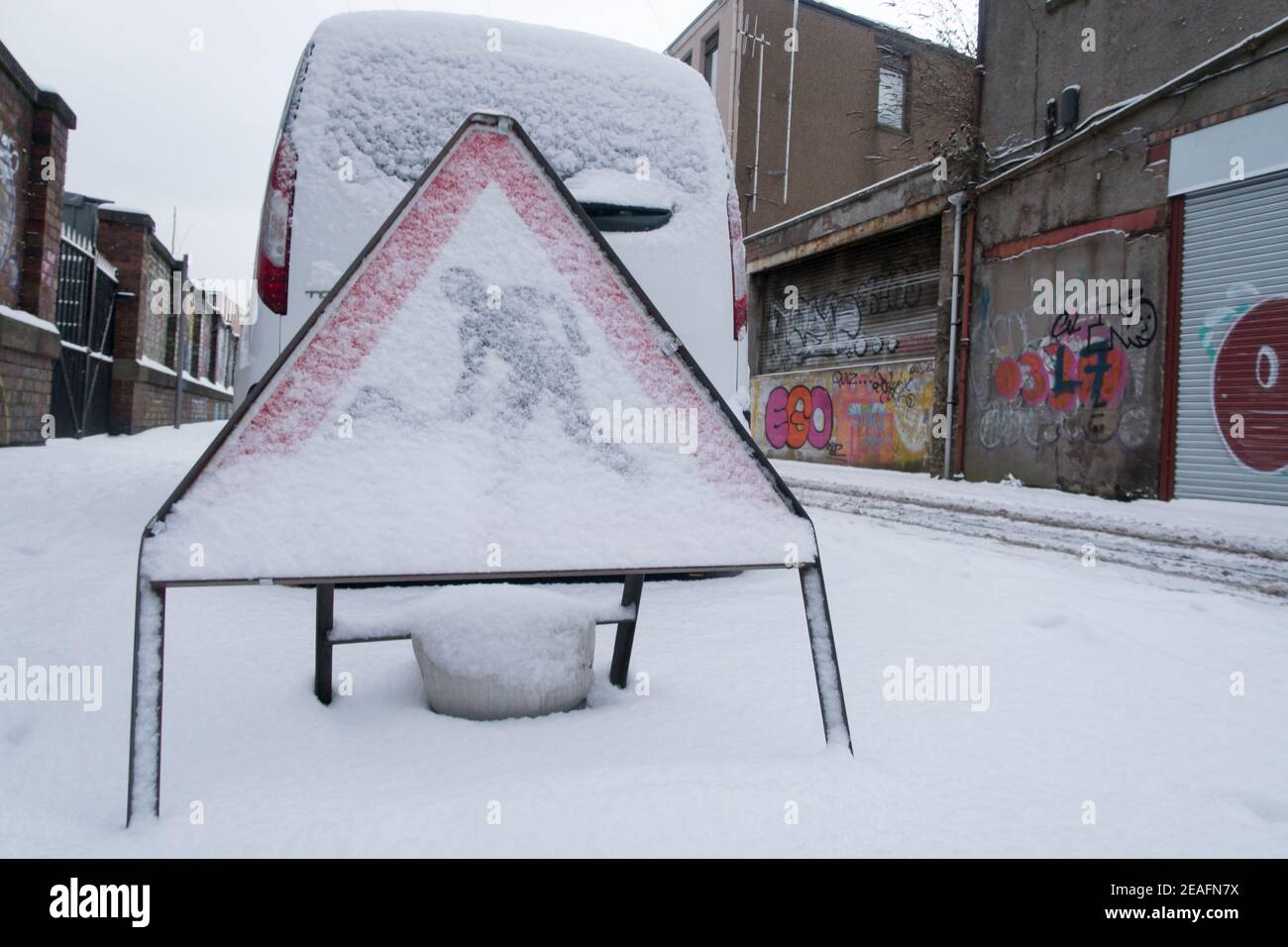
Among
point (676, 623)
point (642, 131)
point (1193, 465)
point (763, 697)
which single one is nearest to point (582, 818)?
point (763, 697)

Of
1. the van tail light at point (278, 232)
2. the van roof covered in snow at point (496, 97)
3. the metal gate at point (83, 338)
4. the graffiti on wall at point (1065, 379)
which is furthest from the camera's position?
the metal gate at point (83, 338)

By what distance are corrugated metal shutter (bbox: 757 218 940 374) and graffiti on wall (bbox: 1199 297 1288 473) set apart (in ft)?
16.6

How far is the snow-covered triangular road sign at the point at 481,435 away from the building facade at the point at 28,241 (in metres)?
8.37

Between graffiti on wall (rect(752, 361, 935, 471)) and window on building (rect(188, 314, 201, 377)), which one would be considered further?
window on building (rect(188, 314, 201, 377))

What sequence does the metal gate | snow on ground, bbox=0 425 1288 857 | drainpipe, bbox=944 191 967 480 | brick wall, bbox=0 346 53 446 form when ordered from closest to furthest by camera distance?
snow on ground, bbox=0 425 1288 857 < brick wall, bbox=0 346 53 446 < the metal gate < drainpipe, bbox=944 191 967 480

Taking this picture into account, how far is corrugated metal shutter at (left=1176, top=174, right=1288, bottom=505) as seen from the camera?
8203 mm

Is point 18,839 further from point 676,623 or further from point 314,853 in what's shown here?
point 676,623

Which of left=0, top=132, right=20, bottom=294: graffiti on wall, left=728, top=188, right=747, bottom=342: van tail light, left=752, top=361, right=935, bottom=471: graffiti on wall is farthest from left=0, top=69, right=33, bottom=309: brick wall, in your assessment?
left=752, top=361, right=935, bottom=471: graffiti on wall

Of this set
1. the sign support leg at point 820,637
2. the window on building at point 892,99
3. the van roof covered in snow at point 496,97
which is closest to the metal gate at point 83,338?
the van roof covered in snow at point 496,97

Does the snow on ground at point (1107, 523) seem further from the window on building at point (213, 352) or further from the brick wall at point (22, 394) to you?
the window on building at point (213, 352)

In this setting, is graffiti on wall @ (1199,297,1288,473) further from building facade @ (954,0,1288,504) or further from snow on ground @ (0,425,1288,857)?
snow on ground @ (0,425,1288,857)

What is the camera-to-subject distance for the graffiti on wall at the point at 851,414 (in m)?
13.7

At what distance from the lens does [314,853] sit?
1.27 m

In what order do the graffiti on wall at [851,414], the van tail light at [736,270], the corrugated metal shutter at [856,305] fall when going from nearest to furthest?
1. the van tail light at [736,270]
2. the graffiti on wall at [851,414]
3. the corrugated metal shutter at [856,305]
